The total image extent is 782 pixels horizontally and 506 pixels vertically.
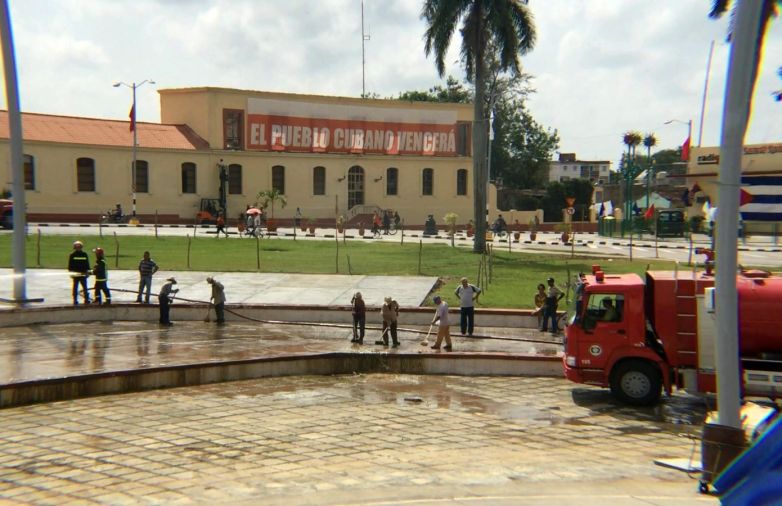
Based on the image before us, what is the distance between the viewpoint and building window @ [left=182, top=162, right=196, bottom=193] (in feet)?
203

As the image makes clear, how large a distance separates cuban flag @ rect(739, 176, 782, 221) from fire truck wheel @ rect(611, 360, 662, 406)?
158ft

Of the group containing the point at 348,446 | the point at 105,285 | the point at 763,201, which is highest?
the point at 763,201

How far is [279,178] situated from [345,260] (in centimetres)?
3104

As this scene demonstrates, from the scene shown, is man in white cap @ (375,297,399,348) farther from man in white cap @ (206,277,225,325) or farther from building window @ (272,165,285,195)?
building window @ (272,165,285,195)

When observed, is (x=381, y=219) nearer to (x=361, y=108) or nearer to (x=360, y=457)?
(x=361, y=108)

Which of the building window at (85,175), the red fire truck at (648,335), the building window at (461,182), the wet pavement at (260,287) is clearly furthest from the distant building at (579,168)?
the red fire truck at (648,335)

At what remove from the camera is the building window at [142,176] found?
59.6 meters

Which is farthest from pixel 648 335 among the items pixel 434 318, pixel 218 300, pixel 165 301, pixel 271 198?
pixel 271 198

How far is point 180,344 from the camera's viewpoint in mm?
20219

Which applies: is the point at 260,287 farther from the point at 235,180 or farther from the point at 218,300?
the point at 235,180

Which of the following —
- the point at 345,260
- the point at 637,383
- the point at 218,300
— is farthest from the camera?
the point at 345,260

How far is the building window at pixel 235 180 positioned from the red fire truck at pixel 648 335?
4987 cm

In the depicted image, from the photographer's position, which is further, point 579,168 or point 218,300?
point 579,168

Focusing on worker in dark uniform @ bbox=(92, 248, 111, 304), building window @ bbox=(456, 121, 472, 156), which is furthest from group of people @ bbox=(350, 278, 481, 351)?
building window @ bbox=(456, 121, 472, 156)
